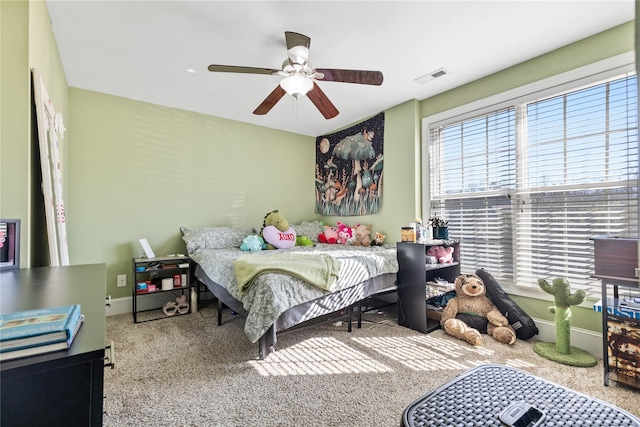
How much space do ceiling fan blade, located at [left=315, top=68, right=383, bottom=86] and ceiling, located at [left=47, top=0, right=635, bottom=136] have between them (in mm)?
308

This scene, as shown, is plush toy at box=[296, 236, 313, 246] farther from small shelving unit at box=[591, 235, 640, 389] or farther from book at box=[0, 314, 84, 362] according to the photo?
book at box=[0, 314, 84, 362]

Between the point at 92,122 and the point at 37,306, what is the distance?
3010 mm

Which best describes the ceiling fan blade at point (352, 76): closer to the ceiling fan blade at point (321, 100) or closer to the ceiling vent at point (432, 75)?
the ceiling fan blade at point (321, 100)

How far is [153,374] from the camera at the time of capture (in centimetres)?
189

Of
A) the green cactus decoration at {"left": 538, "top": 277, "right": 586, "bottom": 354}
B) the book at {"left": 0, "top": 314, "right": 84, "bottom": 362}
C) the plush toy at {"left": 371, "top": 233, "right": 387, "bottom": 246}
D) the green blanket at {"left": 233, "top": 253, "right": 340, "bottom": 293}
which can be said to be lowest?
the green cactus decoration at {"left": 538, "top": 277, "right": 586, "bottom": 354}

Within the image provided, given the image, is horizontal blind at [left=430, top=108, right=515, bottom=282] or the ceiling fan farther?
horizontal blind at [left=430, top=108, right=515, bottom=282]

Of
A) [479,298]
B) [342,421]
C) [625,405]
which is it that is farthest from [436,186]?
[342,421]

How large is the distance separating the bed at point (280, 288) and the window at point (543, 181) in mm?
981

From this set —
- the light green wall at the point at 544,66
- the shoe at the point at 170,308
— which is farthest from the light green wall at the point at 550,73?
the shoe at the point at 170,308

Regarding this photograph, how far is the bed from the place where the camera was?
192 cm

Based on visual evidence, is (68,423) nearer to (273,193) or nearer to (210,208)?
(210,208)

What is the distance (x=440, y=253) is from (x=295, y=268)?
1530 millimetres

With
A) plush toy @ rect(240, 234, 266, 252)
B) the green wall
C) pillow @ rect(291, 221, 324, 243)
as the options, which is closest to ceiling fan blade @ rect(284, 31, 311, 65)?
the green wall

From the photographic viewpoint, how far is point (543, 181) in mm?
2414
